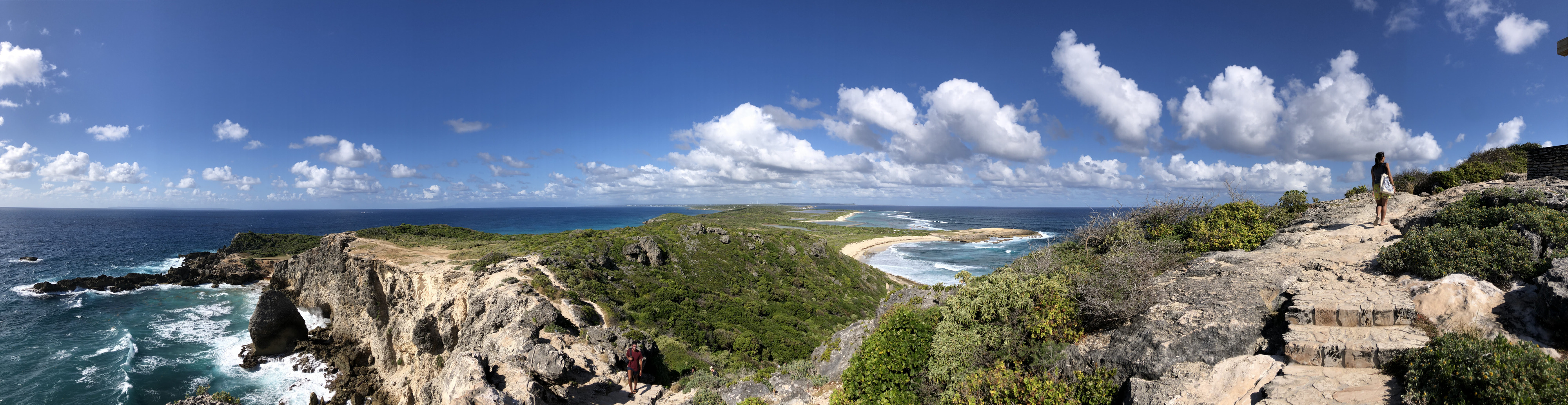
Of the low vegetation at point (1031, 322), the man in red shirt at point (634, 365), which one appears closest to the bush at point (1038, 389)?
the low vegetation at point (1031, 322)

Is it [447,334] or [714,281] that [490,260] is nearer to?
[447,334]

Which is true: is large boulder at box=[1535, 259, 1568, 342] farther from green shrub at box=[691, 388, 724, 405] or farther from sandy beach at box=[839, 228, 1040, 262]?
sandy beach at box=[839, 228, 1040, 262]

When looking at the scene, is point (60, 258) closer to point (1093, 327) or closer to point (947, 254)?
point (1093, 327)

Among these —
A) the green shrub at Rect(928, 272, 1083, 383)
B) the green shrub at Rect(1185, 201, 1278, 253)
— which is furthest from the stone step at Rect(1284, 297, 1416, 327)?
the green shrub at Rect(1185, 201, 1278, 253)

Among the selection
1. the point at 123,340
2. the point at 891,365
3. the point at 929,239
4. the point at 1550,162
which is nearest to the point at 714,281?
the point at 891,365

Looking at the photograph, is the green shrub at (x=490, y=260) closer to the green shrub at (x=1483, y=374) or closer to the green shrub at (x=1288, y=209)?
the green shrub at (x=1483, y=374)

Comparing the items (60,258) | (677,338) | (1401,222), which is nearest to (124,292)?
(60,258)
